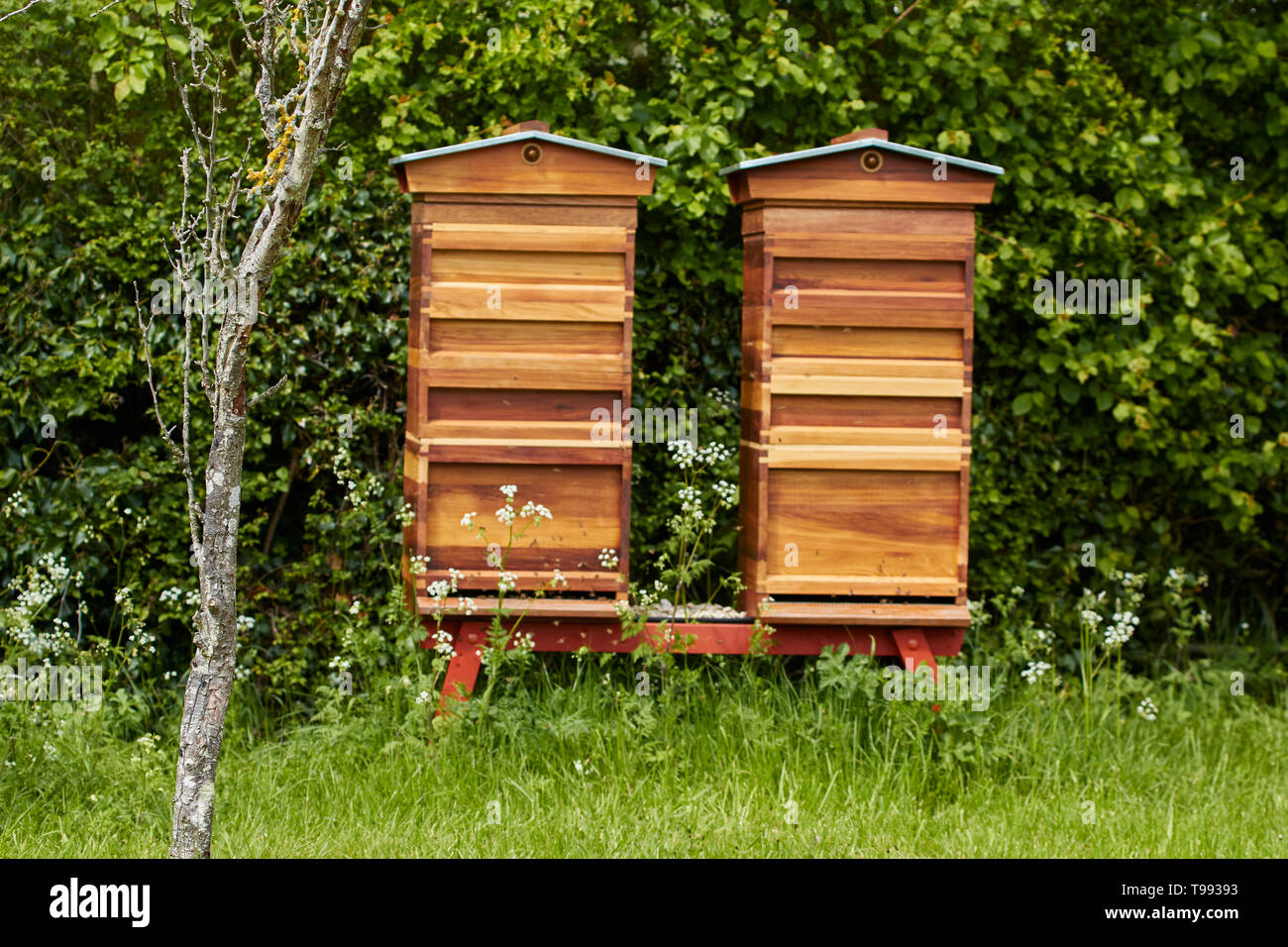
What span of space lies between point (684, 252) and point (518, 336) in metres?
1.33

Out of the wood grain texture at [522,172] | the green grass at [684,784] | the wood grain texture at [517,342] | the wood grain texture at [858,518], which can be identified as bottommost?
the green grass at [684,784]

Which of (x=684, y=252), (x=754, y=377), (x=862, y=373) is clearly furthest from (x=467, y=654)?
(x=684, y=252)

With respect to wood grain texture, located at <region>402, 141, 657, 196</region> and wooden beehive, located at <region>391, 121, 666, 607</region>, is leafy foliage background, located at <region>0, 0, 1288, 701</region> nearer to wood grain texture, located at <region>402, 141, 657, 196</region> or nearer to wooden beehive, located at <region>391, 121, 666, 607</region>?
wooden beehive, located at <region>391, 121, 666, 607</region>

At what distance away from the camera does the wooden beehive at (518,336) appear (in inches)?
172

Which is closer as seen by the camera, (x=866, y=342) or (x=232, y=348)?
(x=232, y=348)

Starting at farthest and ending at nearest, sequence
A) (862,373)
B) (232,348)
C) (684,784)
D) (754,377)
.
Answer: (754,377) < (862,373) < (684,784) < (232,348)

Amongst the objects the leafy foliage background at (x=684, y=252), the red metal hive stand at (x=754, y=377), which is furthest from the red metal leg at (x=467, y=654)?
the leafy foliage background at (x=684, y=252)

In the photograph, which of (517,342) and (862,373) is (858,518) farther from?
(517,342)

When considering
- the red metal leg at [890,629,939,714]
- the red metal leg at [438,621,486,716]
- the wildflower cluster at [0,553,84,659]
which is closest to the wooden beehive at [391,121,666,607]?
the red metal leg at [438,621,486,716]

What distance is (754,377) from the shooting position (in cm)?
463

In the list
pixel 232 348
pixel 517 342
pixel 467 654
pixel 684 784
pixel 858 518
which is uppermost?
pixel 517 342

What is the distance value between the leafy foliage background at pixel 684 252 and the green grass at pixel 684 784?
0.83 meters

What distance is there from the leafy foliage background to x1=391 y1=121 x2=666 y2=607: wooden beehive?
27.6 inches

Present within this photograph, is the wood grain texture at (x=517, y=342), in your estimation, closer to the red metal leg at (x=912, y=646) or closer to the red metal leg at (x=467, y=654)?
the red metal leg at (x=467, y=654)
